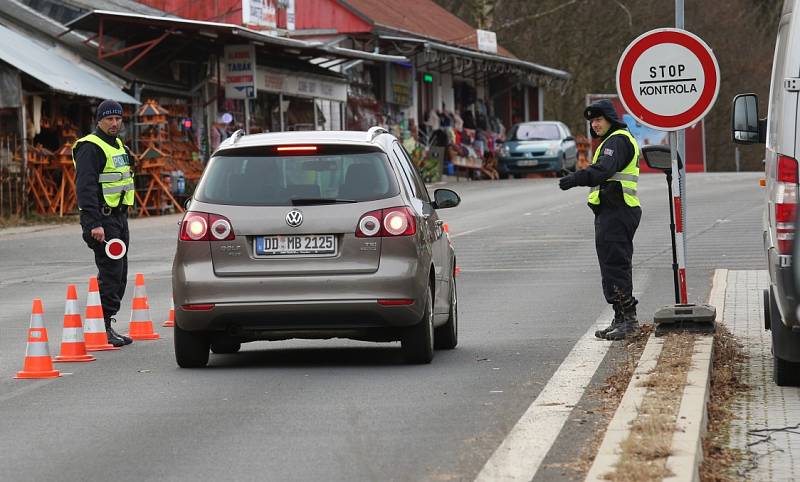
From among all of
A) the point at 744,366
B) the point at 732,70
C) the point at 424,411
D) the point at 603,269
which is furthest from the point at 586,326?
the point at 732,70

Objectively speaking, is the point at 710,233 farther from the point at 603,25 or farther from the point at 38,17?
the point at 603,25

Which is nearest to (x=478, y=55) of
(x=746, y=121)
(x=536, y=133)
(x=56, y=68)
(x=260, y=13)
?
(x=536, y=133)

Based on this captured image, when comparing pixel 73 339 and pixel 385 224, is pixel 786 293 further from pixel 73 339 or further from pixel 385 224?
pixel 73 339

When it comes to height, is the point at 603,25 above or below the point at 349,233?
above

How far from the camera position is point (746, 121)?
9633mm

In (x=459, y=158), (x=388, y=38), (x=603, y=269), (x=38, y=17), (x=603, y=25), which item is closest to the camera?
(x=603, y=269)

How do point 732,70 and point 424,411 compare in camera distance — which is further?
point 732,70

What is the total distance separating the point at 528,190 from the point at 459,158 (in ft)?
38.1

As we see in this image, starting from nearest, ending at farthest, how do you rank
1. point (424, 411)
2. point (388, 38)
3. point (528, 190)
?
1. point (424, 411)
2. point (528, 190)
3. point (388, 38)

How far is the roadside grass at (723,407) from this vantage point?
6.84 m

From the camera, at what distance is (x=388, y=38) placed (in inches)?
1914

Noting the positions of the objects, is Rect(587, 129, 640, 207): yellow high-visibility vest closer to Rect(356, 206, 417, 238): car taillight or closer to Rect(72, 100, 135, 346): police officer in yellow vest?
Rect(356, 206, 417, 238): car taillight

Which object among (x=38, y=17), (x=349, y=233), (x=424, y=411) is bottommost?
(x=424, y=411)

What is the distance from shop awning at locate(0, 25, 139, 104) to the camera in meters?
29.5
